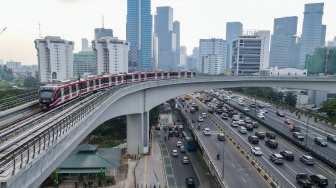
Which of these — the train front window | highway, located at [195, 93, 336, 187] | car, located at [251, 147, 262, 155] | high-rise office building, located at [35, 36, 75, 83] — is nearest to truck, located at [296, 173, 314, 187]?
highway, located at [195, 93, 336, 187]

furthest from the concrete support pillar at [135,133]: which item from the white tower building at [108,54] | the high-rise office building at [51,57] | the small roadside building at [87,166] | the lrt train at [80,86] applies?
the white tower building at [108,54]

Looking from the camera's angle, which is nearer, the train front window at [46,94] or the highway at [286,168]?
the train front window at [46,94]

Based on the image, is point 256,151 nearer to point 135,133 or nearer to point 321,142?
point 321,142

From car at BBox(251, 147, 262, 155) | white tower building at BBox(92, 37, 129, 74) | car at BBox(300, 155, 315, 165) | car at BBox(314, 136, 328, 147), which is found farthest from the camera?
white tower building at BBox(92, 37, 129, 74)

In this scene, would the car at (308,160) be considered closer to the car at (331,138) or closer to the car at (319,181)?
the car at (319,181)

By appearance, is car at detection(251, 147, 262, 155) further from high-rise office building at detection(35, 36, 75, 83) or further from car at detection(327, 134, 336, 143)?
high-rise office building at detection(35, 36, 75, 83)

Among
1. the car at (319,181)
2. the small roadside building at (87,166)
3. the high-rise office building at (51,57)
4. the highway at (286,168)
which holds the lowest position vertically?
the small roadside building at (87,166)
